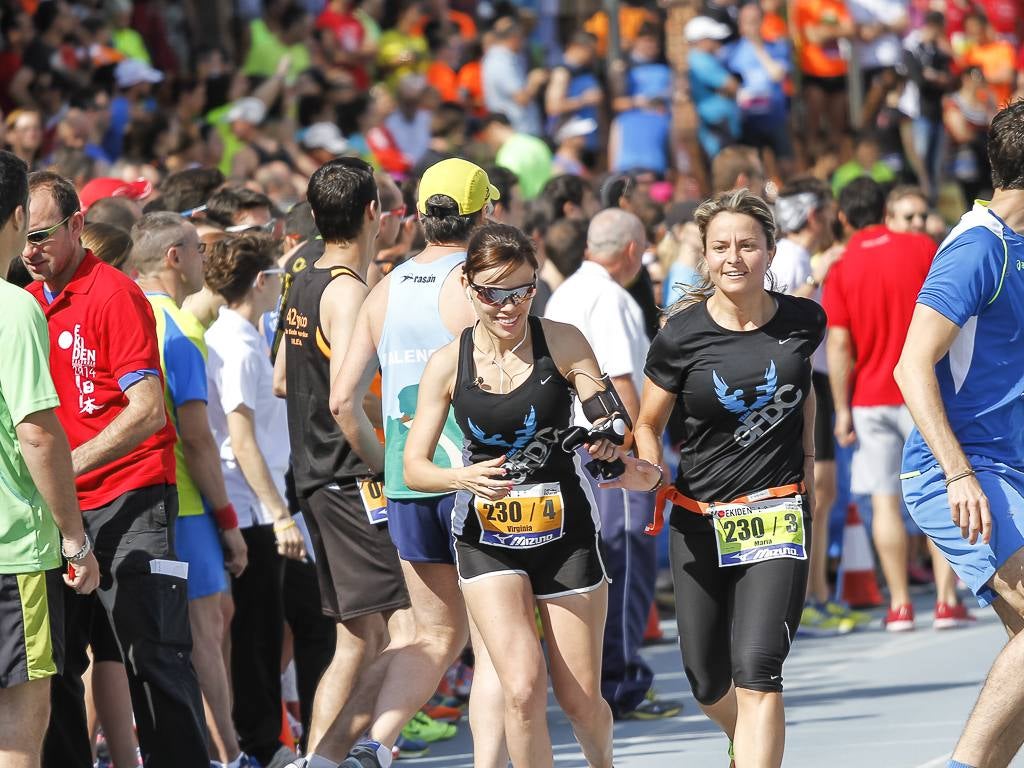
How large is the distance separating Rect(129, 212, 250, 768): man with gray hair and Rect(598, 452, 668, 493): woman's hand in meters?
1.67

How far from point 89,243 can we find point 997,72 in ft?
45.7

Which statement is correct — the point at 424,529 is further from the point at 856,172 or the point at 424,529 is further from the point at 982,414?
the point at 856,172

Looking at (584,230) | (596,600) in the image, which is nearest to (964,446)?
(596,600)

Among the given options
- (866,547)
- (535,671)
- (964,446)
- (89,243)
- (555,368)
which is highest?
(89,243)

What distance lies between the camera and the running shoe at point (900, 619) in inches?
387

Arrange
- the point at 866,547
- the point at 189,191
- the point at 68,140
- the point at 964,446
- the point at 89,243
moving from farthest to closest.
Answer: the point at 68,140
the point at 866,547
the point at 189,191
the point at 89,243
the point at 964,446

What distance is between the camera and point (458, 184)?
6.04m

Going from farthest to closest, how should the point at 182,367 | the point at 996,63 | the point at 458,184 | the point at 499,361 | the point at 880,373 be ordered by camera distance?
1. the point at 996,63
2. the point at 880,373
3. the point at 182,367
4. the point at 458,184
5. the point at 499,361

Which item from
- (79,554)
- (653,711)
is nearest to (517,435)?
(79,554)

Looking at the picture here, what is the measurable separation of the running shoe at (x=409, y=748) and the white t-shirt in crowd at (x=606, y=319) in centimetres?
162

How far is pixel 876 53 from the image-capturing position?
1809 centimetres

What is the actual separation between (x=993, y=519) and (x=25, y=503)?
2.82 m

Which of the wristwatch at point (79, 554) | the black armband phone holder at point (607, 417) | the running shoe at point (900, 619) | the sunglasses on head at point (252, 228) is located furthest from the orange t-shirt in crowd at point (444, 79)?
the wristwatch at point (79, 554)

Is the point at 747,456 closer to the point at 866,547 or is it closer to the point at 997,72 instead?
the point at 866,547
